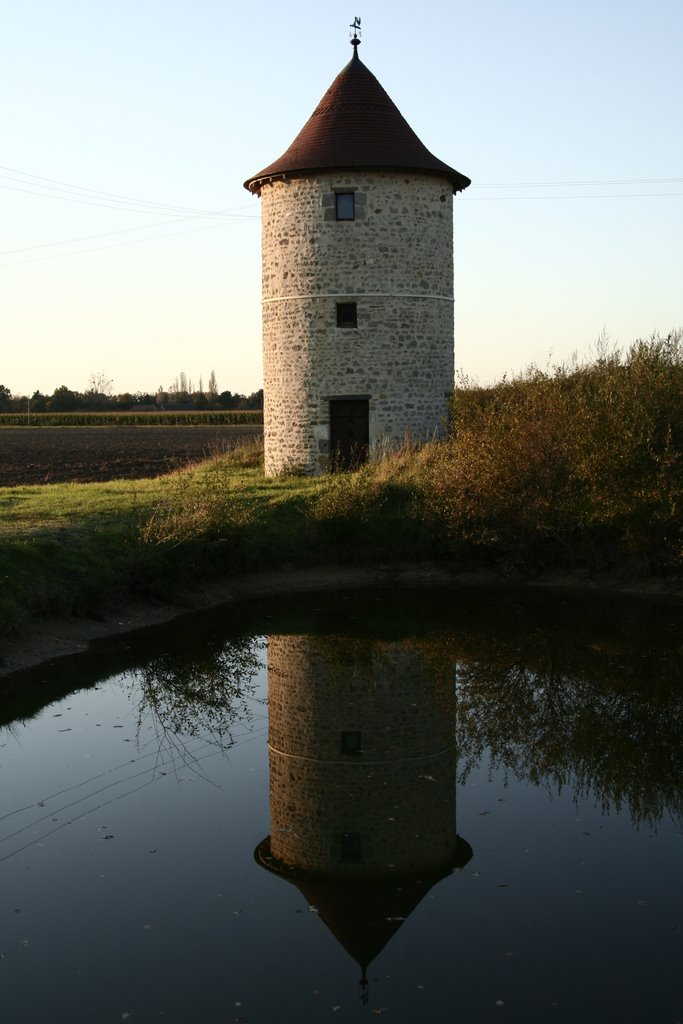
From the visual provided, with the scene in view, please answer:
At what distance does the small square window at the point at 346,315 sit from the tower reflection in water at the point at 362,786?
1155cm

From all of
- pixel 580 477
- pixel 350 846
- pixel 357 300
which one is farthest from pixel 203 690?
pixel 357 300

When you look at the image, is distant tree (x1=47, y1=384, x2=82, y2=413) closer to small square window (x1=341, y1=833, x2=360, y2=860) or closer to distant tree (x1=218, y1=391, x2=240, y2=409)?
distant tree (x1=218, y1=391, x2=240, y2=409)

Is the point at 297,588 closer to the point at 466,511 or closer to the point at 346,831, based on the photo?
the point at 466,511

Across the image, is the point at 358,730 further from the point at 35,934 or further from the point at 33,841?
the point at 35,934

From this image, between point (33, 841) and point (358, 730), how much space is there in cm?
370

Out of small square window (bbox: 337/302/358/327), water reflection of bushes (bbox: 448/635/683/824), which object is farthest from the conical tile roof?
water reflection of bushes (bbox: 448/635/683/824)

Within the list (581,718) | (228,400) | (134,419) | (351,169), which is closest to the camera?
(581,718)

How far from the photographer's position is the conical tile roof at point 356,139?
23.5 m

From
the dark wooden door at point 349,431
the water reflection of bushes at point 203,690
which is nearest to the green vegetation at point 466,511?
the water reflection of bushes at point 203,690

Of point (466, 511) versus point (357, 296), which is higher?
point (357, 296)

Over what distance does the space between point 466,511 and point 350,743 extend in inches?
344

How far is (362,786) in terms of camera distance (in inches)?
378

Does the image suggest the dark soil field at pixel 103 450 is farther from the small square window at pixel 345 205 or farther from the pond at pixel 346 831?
the pond at pixel 346 831

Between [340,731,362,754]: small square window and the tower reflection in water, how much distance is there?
0.01m
